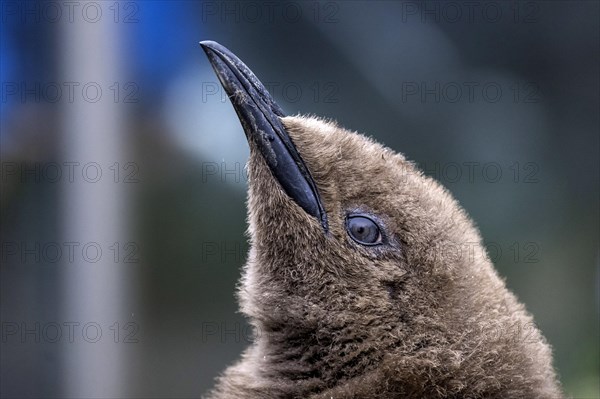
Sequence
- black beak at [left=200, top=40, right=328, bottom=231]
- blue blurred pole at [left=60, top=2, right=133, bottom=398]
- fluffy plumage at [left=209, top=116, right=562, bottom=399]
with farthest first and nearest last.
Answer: blue blurred pole at [left=60, top=2, right=133, bottom=398] < black beak at [left=200, top=40, right=328, bottom=231] < fluffy plumage at [left=209, top=116, right=562, bottom=399]

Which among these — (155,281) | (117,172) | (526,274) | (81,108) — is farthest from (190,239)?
(526,274)

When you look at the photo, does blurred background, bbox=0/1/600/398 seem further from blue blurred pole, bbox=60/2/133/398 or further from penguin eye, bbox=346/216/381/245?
penguin eye, bbox=346/216/381/245

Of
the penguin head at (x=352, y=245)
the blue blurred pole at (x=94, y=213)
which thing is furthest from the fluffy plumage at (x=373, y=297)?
the blue blurred pole at (x=94, y=213)

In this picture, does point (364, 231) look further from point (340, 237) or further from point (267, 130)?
point (267, 130)

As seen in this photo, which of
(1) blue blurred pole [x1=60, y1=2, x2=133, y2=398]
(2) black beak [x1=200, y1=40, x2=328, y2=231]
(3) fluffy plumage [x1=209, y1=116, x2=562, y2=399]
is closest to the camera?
(3) fluffy plumage [x1=209, y1=116, x2=562, y2=399]

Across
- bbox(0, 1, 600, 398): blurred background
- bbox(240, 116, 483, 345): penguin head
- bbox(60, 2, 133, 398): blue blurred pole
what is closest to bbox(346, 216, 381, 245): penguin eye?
bbox(240, 116, 483, 345): penguin head

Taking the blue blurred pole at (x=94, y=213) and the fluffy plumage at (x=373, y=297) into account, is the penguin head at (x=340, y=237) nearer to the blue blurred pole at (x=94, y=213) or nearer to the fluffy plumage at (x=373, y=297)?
the fluffy plumage at (x=373, y=297)

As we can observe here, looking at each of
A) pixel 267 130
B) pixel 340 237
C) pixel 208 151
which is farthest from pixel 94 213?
pixel 340 237
